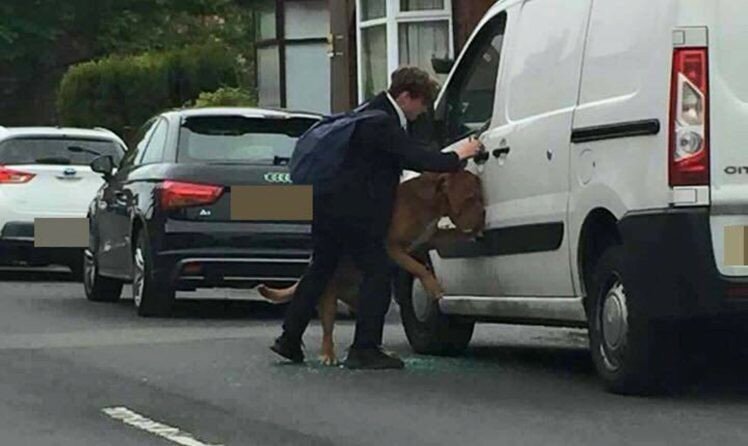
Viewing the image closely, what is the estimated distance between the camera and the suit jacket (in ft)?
35.2

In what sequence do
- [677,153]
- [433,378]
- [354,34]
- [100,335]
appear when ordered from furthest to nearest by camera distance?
[354,34] → [100,335] → [433,378] → [677,153]

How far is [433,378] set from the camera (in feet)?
35.3

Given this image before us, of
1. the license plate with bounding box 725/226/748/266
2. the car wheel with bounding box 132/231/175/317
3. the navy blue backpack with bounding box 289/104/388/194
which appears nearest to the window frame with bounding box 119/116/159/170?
the car wheel with bounding box 132/231/175/317

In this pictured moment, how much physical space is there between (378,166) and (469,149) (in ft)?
1.68

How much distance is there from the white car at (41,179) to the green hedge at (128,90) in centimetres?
1596

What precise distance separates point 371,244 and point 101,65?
25.3 metres

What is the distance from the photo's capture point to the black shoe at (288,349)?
11195 millimetres

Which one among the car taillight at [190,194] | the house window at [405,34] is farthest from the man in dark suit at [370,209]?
the house window at [405,34]

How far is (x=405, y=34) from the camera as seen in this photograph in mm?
25719

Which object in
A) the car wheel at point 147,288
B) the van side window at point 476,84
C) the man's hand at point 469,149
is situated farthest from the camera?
the car wheel at point 147,288

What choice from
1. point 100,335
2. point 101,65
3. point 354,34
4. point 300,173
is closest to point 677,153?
point 300,173

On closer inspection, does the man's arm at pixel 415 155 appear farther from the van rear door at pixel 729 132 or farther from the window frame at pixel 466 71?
the van rear door at pixel 729 132

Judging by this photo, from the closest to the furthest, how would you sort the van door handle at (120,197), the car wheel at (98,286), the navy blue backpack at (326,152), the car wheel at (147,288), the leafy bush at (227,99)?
1. the navy blue backpack at (326,152)
2. the car wheel at (147,288)
3. the van door handle at (120,197)
4. the car wheel at (98,286)
5. the leafy bush at (227,99)

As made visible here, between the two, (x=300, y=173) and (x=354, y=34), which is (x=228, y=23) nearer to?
(x=354, y=34)
